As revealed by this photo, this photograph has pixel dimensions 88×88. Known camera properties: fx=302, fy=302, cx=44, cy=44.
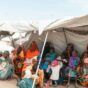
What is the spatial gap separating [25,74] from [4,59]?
191 cm

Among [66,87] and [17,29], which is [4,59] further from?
[66,87]

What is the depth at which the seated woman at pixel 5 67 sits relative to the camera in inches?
423

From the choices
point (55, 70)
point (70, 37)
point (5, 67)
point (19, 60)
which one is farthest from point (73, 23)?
point (5, 67)

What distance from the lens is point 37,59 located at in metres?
9.95

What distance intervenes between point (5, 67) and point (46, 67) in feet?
5.27

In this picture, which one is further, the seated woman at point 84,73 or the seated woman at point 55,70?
the seated woman at point 55,70

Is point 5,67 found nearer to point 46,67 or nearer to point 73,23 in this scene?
point 46,67

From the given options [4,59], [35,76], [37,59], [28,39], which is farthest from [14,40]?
[35,76]

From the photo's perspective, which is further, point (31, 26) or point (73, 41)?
point (73, 41)

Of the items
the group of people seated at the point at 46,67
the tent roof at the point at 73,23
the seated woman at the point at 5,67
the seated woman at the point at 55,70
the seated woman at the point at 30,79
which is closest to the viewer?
the tent roof at the point at 73,23

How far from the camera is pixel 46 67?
33.5ft

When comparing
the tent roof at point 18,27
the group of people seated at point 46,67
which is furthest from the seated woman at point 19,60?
the tent roof at point 18,27

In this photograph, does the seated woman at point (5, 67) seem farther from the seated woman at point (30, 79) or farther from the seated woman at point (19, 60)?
the seated woman at point (30, 79)

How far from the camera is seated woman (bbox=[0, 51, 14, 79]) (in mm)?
10734
